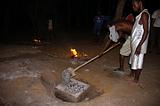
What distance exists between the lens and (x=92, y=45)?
1130cm

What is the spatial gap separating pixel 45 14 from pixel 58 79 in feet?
27.7

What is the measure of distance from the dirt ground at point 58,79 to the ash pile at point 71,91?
151 mm

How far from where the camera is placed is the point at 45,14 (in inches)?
593

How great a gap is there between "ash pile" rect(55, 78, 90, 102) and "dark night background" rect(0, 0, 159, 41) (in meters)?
7.57

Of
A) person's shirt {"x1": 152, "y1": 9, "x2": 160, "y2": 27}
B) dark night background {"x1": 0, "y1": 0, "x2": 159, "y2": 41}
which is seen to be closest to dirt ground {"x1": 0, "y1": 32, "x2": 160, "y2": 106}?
person's shirt {"x1": 152, "y1": 9, "x2": 160, "y2": 27}

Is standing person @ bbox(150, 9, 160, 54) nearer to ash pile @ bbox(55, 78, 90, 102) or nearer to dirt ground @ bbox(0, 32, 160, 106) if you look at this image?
dirt ground @ bbox(0, 32, 160, 106)

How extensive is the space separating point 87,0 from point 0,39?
277 inches

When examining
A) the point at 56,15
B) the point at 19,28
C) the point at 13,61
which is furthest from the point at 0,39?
the point at 13,61

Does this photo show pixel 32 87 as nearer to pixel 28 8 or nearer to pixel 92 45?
pixel 92 45

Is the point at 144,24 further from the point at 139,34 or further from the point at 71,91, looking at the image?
the point at 71,91

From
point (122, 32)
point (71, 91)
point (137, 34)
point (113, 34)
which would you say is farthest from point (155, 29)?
point (71, 91)

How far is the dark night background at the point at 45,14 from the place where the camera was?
48.3 feet

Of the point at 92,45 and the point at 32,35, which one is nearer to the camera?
the point at 92,45

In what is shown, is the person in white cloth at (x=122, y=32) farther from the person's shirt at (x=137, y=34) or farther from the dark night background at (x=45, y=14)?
the dark night background at (x=45, y=14)
